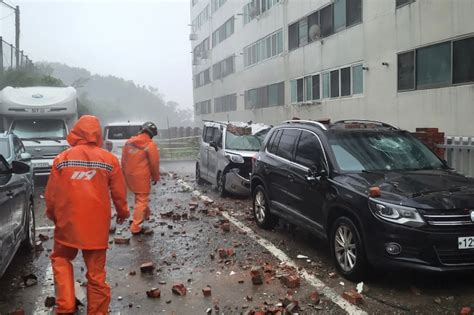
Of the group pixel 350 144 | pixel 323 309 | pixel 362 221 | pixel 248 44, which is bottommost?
pixel 323 309

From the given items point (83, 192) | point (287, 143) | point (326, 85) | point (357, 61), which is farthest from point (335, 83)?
point (83, 192)

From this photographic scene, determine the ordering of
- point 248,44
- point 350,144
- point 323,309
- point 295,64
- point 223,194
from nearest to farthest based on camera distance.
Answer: point 323,309
point 350,144
point 223,194
point 295,64
point 248,44

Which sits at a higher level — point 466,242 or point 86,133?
point 86,133

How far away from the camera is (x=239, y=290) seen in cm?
509

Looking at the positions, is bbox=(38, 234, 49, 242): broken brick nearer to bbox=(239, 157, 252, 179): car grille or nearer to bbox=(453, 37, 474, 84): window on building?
bbox=(239, 157, 252, 179): car grille

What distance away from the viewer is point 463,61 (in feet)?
40.7

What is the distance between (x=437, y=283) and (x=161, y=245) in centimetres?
371

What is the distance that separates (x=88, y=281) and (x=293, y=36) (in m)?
21.1

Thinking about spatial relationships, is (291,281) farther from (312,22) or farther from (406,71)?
(312,22)

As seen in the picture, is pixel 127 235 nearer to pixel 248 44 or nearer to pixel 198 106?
pixel 248 44

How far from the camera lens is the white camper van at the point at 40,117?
13.3m

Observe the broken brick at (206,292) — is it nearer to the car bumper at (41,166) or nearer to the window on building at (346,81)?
the car bumper at (41,166)

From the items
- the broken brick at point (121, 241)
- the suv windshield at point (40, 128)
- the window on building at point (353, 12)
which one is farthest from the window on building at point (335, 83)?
the broken brick at point (121, 241)

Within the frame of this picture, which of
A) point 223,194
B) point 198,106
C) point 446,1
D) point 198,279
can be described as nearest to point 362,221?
point 198,279
